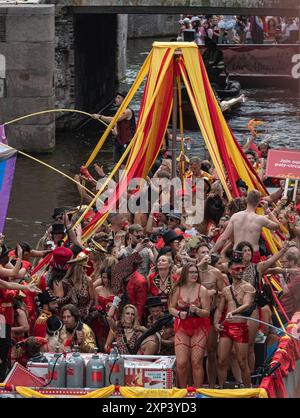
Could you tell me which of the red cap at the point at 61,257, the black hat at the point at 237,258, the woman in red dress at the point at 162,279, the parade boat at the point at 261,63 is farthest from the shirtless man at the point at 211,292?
the parade boat at the point at 261,63

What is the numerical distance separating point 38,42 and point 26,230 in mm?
8034

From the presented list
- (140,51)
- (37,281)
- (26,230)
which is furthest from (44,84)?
(140,51)

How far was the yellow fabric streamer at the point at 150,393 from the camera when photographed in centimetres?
1191

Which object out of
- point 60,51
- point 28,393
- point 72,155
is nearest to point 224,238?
point 28,393

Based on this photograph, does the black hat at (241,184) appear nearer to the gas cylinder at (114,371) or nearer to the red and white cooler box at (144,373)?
the red and white cooler box at (144,373)

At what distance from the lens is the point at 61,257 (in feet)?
48.3

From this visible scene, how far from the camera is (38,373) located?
42.1 feet

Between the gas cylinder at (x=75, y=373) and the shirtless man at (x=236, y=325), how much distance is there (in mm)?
1719

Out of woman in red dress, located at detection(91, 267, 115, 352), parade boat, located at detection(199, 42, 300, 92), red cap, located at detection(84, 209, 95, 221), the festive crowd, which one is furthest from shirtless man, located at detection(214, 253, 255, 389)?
the festive crowd

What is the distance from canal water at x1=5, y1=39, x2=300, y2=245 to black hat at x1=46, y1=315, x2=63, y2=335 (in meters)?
10.2

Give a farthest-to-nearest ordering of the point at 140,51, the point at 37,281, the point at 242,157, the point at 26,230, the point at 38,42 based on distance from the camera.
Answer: the point at 140,51
the point at 38,42
the point at 26,230
the point at 242,157
the point at 37,281

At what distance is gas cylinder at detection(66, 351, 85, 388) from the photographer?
12.6 m

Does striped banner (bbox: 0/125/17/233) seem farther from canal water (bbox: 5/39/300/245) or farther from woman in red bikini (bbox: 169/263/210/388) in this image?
canal water (bbox: 5/39/300/245)

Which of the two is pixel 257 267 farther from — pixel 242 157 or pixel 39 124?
pixel 39 124
